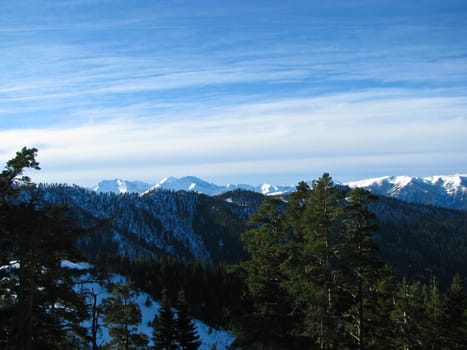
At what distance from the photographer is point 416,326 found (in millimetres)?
37281

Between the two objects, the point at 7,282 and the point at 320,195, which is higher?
Answer: the point at 320,195

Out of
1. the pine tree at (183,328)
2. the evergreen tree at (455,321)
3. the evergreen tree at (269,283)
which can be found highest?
the evergreen tree at (269,283)

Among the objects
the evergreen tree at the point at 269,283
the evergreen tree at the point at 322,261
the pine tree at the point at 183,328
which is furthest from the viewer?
the pine tree at the point at 183,328

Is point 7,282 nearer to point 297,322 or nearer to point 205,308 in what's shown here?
point 297,322

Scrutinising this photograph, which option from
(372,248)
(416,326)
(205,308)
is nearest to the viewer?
Result: (372,248)

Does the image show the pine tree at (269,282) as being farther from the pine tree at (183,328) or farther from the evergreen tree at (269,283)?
the pine tree at (183,328)

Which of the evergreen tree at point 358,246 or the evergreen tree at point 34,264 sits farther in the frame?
the evergreen tree at point 358,246

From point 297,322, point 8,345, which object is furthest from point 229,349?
point 8,345

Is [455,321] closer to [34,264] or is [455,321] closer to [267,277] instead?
[267,277]

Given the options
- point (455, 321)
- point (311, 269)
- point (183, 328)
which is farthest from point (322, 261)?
point (183, 328)

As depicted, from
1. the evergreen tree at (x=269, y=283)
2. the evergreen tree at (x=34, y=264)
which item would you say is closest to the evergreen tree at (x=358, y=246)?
the evergreen tree at (x=269, y=283)

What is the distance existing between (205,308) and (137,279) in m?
22.3

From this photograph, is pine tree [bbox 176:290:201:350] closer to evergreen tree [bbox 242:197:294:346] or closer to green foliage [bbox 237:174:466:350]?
green foliage [bbox 237:174:466:350]

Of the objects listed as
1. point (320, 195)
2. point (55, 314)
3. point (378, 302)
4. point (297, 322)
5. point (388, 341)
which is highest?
point (320, 195)
